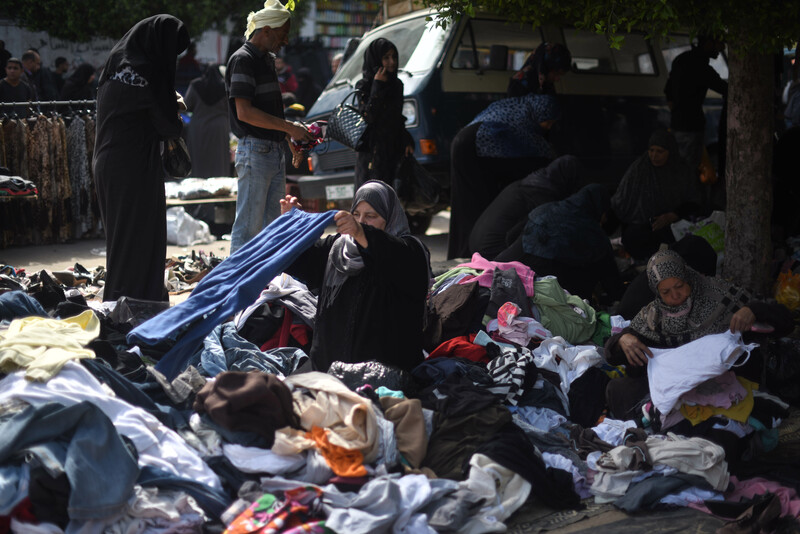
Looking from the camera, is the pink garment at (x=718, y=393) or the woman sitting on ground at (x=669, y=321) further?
the woman sitting on ground at (x=669, y=321)

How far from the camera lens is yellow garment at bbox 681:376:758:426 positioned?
4.06m

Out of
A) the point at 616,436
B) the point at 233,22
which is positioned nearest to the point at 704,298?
the point at 616,436

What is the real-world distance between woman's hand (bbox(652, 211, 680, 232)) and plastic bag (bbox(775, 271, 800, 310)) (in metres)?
1.19

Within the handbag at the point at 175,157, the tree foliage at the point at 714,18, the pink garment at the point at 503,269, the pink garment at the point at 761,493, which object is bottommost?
the pink garment at the point at 761,493

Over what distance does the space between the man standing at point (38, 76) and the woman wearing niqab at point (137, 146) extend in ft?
22.7

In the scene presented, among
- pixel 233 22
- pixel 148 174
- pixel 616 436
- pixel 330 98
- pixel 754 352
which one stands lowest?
pixel 616 436

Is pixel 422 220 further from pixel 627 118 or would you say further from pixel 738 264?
pixel 738 264

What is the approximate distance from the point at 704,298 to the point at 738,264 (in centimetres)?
177

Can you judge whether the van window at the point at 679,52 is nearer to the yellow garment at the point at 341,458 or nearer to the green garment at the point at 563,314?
the green garment at the point at 563,314

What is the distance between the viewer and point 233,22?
67.2 feet

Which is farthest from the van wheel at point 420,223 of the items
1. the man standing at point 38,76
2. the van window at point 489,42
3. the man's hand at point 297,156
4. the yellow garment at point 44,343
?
the yellow garment at point 44,343

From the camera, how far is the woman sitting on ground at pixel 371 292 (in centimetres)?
412

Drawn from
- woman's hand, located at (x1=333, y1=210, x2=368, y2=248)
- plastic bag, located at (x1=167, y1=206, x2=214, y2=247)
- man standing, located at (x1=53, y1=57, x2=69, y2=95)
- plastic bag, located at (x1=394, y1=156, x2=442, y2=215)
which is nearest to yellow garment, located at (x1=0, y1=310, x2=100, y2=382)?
woman's hand, located at (x1=333, y1=210, x2=368, y2=248)

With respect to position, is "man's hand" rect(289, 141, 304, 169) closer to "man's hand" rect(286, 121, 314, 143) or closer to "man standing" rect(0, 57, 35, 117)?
"man's hand" rect(286, 121, 314, 143)
